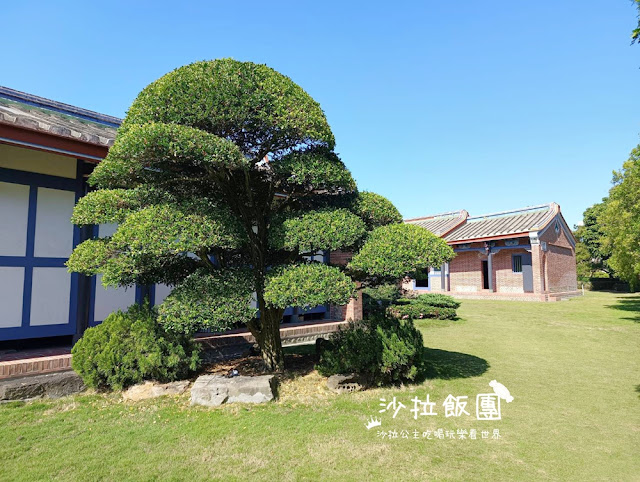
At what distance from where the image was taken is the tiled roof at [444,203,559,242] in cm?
2020

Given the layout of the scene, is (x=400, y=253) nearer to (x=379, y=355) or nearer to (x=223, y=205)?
(x=379, y=355)

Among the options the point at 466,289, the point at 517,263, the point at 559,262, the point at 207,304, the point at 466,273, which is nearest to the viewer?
the point at 207,304

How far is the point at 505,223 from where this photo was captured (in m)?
22.0

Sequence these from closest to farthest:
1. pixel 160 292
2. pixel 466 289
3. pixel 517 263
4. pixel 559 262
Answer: pixel 160 292 < pixel 517 263 < pixel 559 262 < pixel 466 289

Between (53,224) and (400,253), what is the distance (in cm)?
633

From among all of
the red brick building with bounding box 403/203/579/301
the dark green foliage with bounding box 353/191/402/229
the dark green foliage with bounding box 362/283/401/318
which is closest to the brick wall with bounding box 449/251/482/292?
the red brick building with bounding box 403/203/579/301

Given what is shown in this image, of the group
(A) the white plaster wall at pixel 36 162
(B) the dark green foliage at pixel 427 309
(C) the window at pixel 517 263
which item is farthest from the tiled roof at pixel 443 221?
(A) the white plaster wall at pixel 36 162

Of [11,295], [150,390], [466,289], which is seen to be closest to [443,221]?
[466,289]

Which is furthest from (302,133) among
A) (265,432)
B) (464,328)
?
(464,328)

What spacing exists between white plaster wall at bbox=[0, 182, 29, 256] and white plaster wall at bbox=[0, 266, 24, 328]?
33cm

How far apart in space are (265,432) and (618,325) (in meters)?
12.1

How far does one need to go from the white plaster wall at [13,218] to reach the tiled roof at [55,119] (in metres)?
1.34

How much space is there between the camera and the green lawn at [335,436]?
347 centimetres

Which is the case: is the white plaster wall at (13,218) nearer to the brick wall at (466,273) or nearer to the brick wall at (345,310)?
the brick wall at (345,310)
